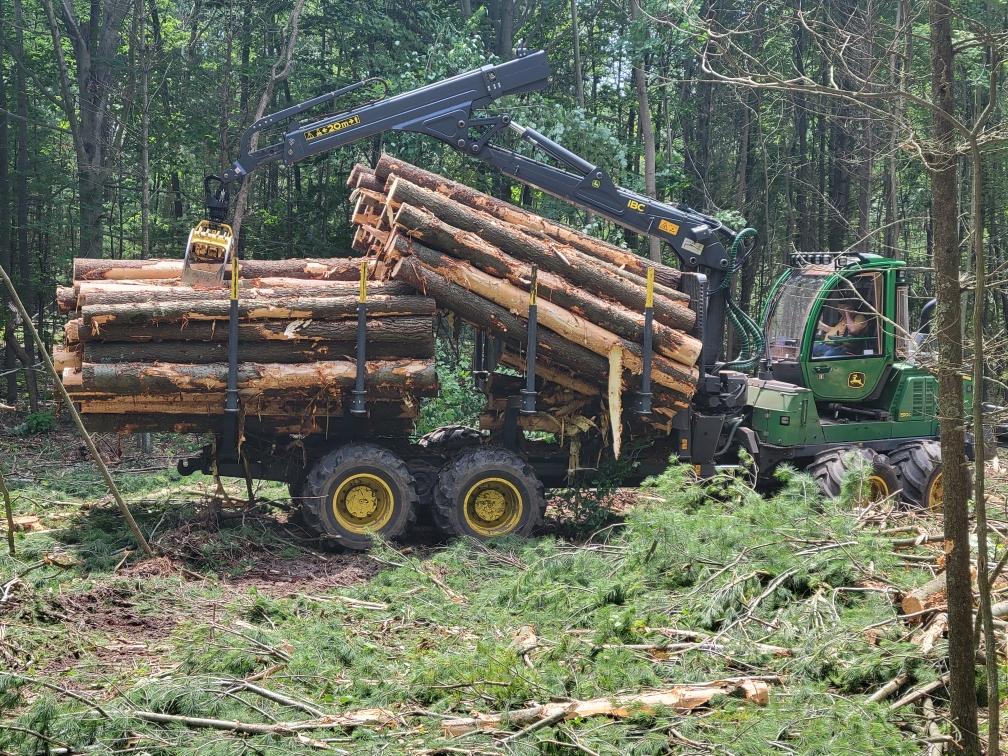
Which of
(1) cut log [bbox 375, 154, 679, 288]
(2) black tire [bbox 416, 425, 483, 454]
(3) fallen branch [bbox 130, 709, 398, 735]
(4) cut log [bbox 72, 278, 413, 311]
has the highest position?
(1) cut log [bbox 375, 154, 679, 288]

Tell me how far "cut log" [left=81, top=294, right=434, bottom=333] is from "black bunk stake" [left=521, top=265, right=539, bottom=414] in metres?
0.96

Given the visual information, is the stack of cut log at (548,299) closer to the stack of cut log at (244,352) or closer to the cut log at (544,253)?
the cut log at (544,253)

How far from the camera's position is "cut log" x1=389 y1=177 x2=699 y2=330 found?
1051cm

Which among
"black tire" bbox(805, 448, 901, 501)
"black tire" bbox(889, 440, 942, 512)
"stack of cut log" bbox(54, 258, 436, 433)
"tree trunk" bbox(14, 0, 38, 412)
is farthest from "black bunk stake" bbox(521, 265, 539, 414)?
"tree trunk" bbox(14, 0, 38, 412)

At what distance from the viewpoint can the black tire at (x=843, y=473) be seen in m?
11.1

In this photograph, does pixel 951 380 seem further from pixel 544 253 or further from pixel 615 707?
pixel 544 253

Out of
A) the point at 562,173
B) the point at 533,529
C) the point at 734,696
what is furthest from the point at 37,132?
the point at 734,696

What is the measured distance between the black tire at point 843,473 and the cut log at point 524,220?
8.14 ft

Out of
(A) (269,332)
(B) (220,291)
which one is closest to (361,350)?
(A) (269,332)

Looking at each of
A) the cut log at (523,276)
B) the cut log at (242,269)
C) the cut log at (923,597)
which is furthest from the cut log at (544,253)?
the cut log at (923,597)

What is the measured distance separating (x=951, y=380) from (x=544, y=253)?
6.32 m

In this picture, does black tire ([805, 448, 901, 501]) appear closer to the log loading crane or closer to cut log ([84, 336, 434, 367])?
the log loading crane

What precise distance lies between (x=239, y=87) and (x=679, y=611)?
18895 millimetres

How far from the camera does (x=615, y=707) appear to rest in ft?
18.1
